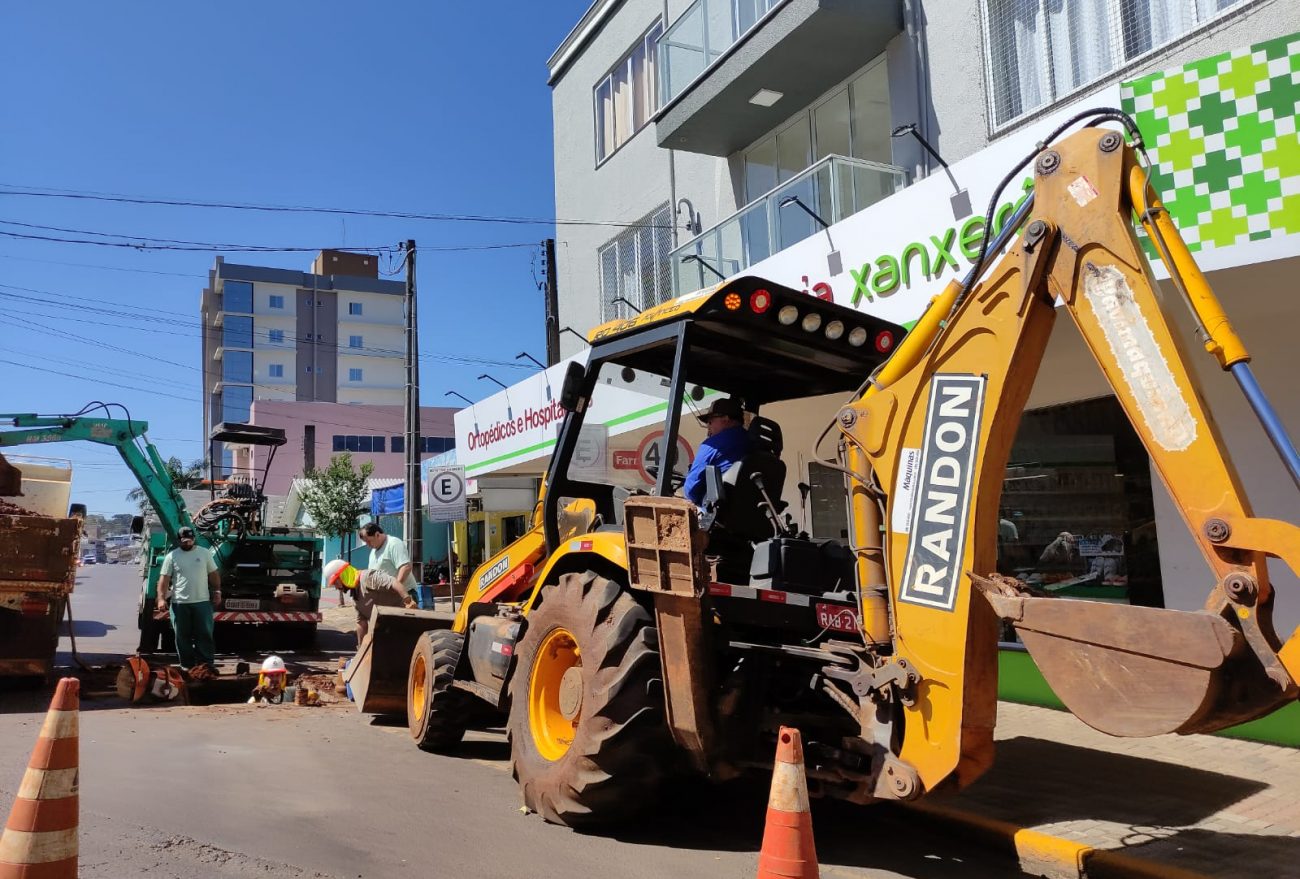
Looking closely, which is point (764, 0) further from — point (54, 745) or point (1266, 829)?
point (54, 745)

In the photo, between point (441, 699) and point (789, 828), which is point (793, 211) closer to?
point (441, 699)

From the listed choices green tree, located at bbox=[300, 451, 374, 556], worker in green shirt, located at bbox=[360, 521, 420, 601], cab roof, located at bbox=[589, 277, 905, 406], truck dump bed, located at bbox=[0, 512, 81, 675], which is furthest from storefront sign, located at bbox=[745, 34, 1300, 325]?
green tree, located at bbox=[300, 451, 374, 556]

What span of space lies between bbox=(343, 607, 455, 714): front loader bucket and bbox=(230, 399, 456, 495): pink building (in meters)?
50.1

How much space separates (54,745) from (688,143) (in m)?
12.0

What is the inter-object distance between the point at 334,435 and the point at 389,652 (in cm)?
5558

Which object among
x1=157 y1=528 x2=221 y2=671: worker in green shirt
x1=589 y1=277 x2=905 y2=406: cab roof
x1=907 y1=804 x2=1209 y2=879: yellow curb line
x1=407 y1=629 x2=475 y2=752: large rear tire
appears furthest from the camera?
x1=157 y1=528 x2=221 y2=671: worker in green shirt

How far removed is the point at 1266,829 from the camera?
4898 millimetres

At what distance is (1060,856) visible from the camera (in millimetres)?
4633

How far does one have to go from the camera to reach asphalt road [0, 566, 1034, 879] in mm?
4363

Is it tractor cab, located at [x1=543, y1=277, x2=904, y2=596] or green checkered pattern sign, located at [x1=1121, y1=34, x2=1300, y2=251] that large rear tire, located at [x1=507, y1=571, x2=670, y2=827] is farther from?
green checkered pattern sign, located at [x1=1121, y1=34, x2=1300, y2=251]

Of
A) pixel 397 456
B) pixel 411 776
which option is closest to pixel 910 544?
pixel 411 776

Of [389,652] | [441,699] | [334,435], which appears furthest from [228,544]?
[334,435]

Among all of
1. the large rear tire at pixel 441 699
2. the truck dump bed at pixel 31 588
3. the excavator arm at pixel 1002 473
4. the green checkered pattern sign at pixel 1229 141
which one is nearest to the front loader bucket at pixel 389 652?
the large rear tire at pixel 441 699

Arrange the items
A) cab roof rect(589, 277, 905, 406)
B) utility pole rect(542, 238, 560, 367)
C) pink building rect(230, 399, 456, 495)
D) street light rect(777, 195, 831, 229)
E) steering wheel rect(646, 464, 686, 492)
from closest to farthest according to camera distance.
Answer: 1. cab roof rect(589, 277, 905, 406)
2. steering wheel rect(646, 464, 686, 492)
3. street light rect(777, 195, 831, 229)
4. utility pole rect(542, 238, 560, 367)
5. pink building rect(230, 399, 456, 495)
